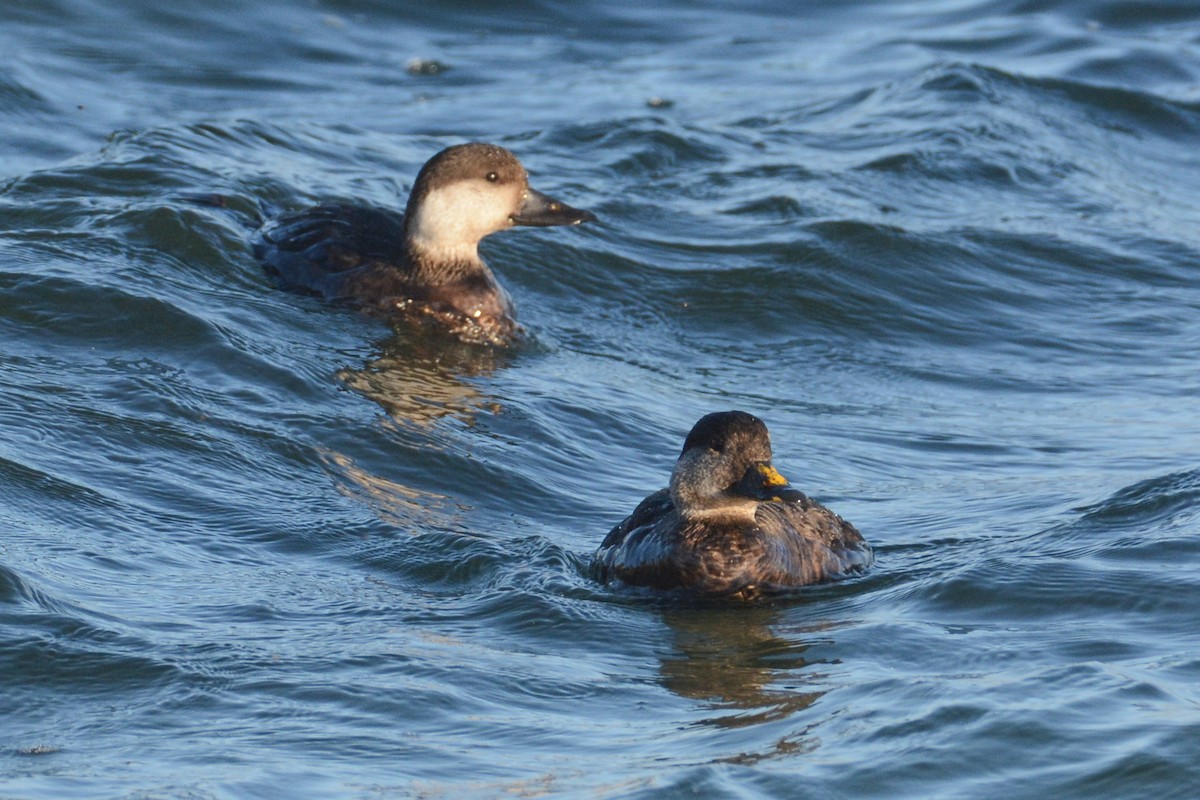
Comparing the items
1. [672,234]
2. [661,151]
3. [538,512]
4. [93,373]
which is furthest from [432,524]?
[661,151]

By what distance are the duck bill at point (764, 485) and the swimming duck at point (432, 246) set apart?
151 inches

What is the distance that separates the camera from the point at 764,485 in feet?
22.9

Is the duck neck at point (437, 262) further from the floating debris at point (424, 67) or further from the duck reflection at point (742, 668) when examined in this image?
the floating debris at point (424, 67)

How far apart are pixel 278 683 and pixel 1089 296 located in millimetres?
7928

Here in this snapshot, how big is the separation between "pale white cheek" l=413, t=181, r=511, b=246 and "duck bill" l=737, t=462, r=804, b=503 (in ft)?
13.8

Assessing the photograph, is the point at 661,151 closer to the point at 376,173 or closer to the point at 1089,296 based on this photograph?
the point at 376,173

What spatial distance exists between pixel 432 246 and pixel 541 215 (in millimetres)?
735

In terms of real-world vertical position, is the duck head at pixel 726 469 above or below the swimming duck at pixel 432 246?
below

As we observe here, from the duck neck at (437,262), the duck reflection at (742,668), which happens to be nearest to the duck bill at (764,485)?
the duck reflection at (742,668)

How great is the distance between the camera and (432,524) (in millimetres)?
7852

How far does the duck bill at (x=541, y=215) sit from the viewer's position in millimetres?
11242

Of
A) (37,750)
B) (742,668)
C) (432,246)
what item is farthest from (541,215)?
(37,750)

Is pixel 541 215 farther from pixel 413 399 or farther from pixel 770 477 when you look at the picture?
pixel 770 477

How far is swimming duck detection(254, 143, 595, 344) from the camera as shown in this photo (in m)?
10.7
